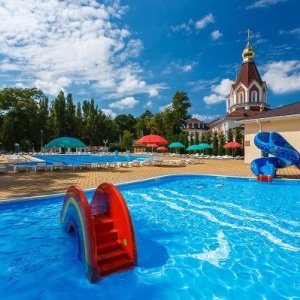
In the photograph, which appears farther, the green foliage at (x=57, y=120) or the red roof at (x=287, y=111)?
the green foliage at (x=57, y=120)

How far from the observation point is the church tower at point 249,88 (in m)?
44.8

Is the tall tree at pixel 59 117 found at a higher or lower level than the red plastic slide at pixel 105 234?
higher

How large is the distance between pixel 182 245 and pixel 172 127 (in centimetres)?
4586

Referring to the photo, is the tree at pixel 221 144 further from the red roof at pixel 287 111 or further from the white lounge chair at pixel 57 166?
the white lounge chair at pixel 57 166

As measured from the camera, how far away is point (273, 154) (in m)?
12.9

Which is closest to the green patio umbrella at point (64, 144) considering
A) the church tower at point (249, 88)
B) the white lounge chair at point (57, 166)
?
the white lounge chair at point (57, 166)

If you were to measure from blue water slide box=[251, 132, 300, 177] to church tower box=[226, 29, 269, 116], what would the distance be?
32.4m

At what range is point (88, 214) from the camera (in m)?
4.06

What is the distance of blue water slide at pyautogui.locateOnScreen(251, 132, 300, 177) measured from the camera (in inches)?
501

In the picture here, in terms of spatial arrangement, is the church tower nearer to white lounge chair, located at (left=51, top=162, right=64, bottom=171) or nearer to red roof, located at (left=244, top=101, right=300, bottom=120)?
red roof, located at (left=244, top=101, right=300, bottom=120)

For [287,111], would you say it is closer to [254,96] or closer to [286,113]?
[286,113]

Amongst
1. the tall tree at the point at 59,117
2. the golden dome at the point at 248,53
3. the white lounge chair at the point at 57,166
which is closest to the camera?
the white lounge chair at the point at 57,166

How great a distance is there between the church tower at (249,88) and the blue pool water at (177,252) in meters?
39.2

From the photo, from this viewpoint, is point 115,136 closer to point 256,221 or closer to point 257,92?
point 257,92
